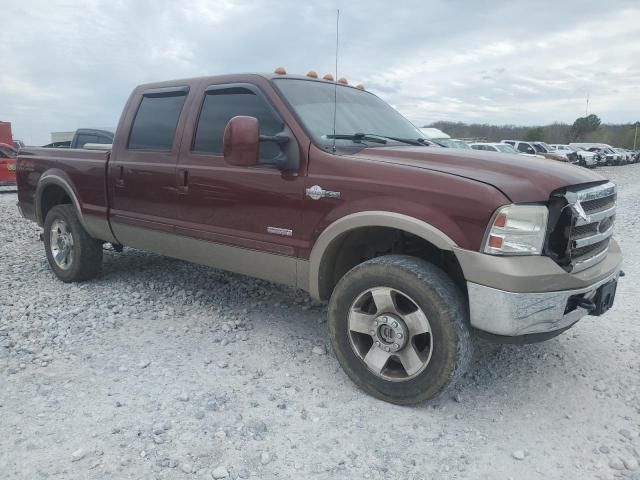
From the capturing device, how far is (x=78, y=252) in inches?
205

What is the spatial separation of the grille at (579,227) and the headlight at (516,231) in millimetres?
119

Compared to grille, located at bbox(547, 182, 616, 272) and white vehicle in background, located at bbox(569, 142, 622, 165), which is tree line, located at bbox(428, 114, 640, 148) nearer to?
white vehicle in background, located at bbox(569, 142, 622, 165)

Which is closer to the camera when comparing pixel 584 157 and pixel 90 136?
pixel 90 136

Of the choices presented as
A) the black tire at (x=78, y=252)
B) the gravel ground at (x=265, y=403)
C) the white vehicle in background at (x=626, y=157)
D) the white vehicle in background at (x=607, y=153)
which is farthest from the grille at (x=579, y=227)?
the white vehicle in background at (x=626, y=157)

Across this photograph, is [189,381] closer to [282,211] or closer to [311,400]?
[311,400]

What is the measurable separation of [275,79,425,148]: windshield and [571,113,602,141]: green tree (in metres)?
72.5

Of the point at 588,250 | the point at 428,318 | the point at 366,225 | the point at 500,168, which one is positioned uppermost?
the point at 500,168

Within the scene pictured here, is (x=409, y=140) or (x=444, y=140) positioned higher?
(x=409, y=140)

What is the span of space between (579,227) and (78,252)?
177 inches

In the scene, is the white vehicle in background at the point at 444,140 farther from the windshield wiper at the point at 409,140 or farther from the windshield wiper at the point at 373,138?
the windshield wiper at the point at 373,138

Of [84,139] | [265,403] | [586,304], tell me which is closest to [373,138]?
[586,304]

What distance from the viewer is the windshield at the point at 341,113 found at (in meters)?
3.59

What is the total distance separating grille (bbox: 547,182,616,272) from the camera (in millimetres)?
2809

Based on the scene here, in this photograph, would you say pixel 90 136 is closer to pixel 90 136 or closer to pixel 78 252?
pixel 90 136
